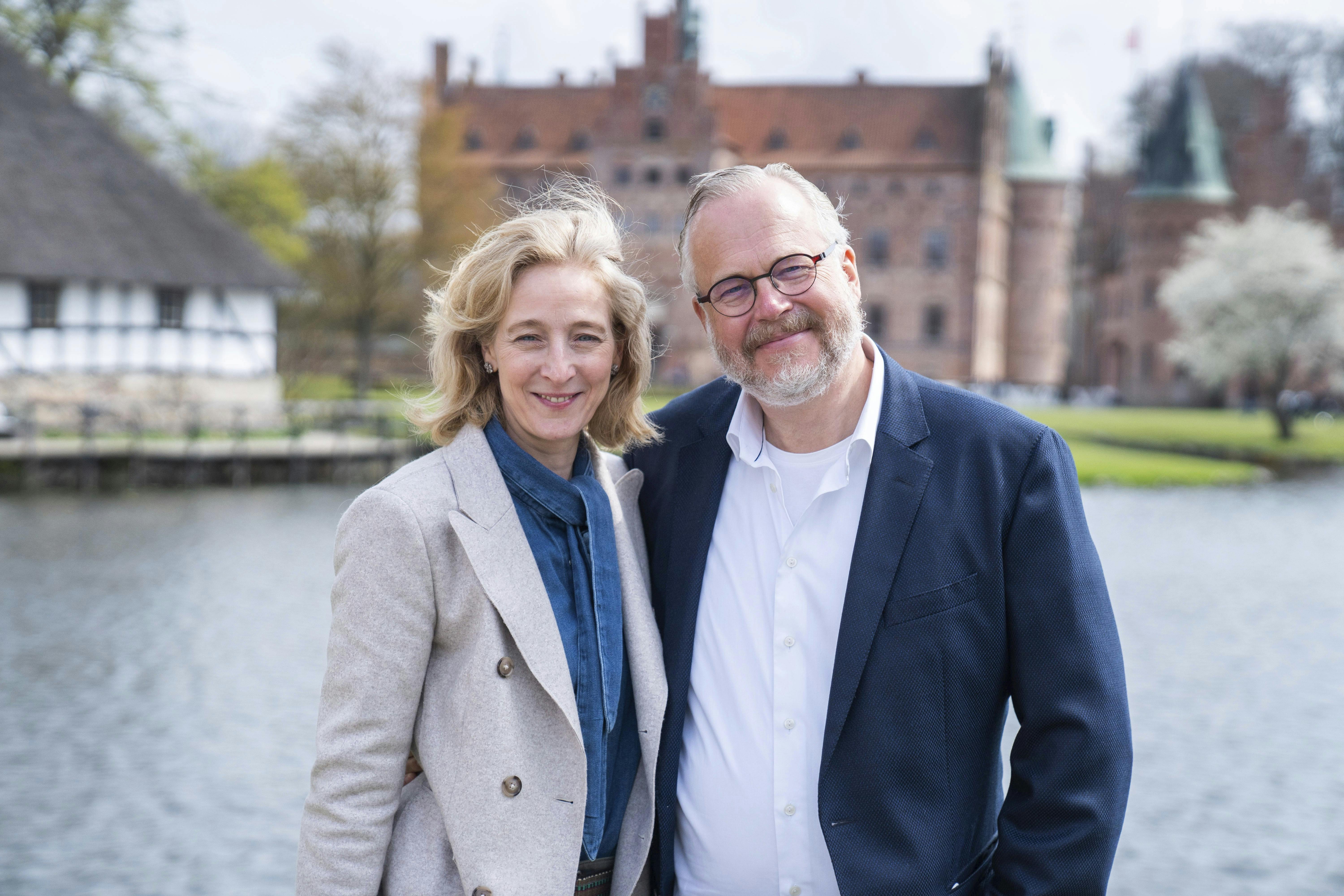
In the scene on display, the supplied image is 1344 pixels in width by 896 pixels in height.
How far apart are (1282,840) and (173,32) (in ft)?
109

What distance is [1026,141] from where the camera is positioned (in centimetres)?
5859

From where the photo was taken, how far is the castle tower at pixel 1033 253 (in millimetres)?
57781

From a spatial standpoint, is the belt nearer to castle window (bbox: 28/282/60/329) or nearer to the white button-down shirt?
the white button-down shirt

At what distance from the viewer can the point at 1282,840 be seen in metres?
7.10

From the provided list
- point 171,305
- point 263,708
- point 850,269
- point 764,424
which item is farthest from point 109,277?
point 850,269

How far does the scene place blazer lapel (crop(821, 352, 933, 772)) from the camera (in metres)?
2.45

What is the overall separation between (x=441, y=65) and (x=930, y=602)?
62.8 metres

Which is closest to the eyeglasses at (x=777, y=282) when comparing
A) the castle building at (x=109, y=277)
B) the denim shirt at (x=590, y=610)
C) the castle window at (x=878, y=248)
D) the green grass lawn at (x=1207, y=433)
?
the denim shirt at (x=590, y=610)

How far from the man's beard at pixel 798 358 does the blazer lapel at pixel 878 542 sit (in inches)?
6.3

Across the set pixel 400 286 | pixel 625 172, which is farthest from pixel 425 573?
pixel 625 172

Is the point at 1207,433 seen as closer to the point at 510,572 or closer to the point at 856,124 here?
the point at 856,124

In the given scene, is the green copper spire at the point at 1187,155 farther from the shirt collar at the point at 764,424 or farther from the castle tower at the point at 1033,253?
the shirt collar at the point at 764,424

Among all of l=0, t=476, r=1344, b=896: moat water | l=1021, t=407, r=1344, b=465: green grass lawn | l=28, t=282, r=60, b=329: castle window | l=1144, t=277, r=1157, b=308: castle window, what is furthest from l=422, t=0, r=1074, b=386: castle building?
l=0, t=476, r=1344, b=896: moat water

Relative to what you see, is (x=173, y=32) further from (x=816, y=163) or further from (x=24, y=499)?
(x=816, y=163)
